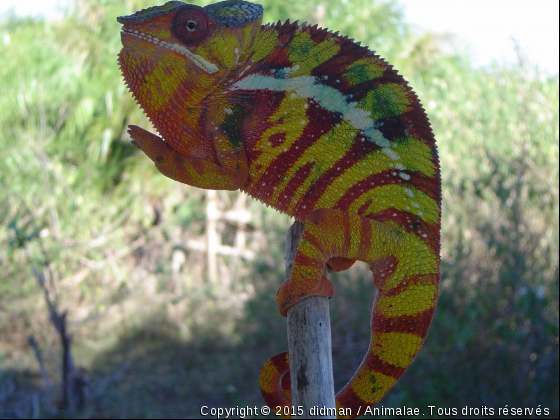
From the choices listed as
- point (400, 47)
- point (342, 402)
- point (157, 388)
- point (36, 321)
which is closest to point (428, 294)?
point (342, 402)

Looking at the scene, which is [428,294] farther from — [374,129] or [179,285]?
[179,285]

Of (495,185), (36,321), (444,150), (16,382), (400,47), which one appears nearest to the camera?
(495,185)

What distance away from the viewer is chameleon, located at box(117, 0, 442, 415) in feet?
3.63

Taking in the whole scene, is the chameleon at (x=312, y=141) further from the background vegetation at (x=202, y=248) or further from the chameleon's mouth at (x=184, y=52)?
the background vegetation at (x=202, y=248)

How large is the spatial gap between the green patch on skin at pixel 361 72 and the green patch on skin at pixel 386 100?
1.2 inches

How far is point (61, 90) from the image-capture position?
651cm

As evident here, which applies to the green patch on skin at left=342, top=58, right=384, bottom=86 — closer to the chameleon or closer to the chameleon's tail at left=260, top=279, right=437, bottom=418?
the chameleon

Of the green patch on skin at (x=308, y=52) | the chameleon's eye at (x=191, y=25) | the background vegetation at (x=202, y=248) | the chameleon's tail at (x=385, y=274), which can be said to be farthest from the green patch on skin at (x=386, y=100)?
the background vegetation at (x=202, y=248)

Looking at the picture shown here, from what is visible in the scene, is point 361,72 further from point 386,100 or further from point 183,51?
point 183,51

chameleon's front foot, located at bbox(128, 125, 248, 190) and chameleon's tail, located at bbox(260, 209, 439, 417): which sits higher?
chameleon's front foot, located at bbox(128, 125, 248, 190)

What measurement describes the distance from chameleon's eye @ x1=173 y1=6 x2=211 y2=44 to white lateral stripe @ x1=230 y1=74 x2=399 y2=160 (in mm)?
154

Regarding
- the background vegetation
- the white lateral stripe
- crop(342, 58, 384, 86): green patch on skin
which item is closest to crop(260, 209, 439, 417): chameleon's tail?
the white lateral stripe

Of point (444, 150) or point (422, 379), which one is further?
point (444, 150)

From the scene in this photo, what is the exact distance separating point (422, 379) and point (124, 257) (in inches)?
157
